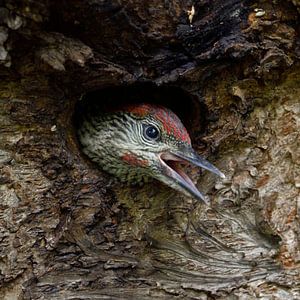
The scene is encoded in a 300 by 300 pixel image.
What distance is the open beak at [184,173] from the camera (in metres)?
2.54

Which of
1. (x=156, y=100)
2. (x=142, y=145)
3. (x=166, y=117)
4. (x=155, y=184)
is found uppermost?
(x=156, y=100)

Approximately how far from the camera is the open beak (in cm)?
254

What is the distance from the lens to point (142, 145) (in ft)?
9.12

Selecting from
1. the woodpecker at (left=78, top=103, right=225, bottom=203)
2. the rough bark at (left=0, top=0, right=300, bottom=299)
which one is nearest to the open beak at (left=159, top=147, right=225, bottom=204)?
the woodpecker at (left=78, top=103, right=225, bottom=203)

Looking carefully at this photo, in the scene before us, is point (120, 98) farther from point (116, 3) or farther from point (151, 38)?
point (116, 3)

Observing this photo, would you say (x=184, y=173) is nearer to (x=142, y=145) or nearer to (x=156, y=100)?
(x=142, y=145)

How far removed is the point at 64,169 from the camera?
2438mm

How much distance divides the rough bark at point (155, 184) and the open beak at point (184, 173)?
0.11 meters

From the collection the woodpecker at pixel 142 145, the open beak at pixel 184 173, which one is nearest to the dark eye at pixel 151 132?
the woodpecker at pixel 142 145

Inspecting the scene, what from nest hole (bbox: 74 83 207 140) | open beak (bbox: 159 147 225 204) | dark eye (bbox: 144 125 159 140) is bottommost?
open beak (bbox: 159 147 225 204)

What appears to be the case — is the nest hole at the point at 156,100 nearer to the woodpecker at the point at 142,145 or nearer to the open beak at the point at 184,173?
the woodpecker at the point at 142,145

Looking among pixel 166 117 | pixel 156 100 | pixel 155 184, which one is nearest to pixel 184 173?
pixel 155 184

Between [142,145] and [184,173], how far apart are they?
9.6 inches

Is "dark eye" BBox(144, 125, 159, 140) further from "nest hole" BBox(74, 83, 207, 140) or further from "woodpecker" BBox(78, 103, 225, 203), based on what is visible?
"nest hole" BBox(74, 83, 207, 140)
